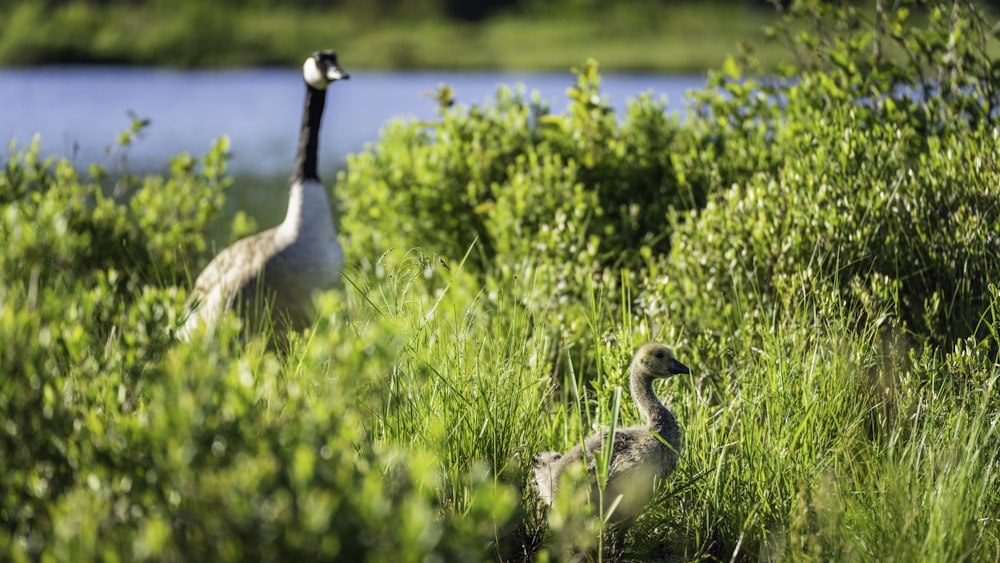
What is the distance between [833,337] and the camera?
13.5 ft

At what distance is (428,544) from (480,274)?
5.53 metres

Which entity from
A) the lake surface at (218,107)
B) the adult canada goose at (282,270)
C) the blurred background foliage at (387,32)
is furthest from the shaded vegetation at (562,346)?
the blurred background foliage at (387,32)

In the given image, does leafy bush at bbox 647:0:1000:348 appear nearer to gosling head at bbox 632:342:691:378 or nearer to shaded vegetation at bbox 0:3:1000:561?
shaded vegetation at bbox 0:3:1000:561

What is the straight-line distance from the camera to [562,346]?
18.0 feet

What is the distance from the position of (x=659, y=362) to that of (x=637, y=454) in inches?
18.4

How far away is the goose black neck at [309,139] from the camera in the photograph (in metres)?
6.61

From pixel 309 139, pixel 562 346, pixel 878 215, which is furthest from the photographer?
pixel 309 139

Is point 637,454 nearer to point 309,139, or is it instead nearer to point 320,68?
point 309,139

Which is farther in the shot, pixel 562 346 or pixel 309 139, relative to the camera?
pixel 309 139

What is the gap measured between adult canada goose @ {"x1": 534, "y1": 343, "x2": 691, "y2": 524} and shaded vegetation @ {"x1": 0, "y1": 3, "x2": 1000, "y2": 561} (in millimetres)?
95

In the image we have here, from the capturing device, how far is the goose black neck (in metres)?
6.61

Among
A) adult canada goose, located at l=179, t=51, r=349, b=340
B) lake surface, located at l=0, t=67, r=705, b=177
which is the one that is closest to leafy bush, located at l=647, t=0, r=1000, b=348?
adult canada goose, located at l=179, t=51, r=349, b=340

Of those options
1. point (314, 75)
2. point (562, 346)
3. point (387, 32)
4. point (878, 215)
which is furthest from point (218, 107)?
point (878, 215)

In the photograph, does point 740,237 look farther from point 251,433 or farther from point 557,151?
point 251,433
